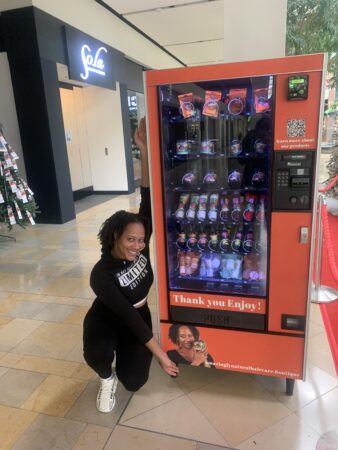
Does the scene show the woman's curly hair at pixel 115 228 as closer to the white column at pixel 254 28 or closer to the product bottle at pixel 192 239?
the product bottle at pixel 192 239

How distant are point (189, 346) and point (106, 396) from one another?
0.55m

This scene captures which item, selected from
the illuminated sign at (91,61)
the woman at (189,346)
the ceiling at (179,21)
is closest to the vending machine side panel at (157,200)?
the woman at (189,346)

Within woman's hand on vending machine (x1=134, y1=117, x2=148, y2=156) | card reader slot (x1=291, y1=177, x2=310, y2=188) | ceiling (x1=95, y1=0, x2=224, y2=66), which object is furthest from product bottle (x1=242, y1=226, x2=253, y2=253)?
ceiling (x1=95, y1=0, x2=224, y2=66)

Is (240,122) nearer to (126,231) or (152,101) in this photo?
(152,101)

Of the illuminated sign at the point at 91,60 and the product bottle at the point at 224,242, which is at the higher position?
the illuminated sign at the point at 91,60

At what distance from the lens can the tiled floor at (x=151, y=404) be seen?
5.55ft

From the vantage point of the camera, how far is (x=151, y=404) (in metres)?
1.92

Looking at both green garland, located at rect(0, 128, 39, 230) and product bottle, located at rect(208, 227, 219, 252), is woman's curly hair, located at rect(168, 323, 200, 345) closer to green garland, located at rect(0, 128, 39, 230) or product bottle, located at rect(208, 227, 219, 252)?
product bottle, located at rect(208, 227, 219, 252)

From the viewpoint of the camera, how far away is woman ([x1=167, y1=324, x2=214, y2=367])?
2004 millimetres

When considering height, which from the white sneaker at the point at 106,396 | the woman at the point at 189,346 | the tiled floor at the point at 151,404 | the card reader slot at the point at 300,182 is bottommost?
the tiled floor at the point at 151,404

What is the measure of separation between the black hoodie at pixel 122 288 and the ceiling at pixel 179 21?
5.79 metres

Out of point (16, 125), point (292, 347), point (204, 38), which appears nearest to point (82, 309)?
point (292, 347)

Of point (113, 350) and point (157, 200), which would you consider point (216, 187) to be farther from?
point (113, 350)

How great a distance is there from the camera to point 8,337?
2637 mm
